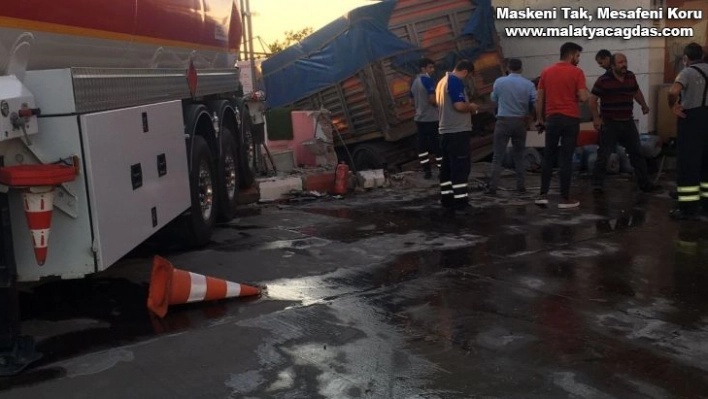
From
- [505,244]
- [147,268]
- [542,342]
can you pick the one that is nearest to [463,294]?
[542,342]

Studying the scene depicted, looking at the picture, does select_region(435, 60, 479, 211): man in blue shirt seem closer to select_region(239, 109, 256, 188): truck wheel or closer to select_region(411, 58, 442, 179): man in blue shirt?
select_region(411, 58, 442, 179): man in blue shirt

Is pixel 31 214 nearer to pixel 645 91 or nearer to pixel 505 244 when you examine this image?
pixel 505 244

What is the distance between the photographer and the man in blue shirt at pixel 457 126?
28.6 ft

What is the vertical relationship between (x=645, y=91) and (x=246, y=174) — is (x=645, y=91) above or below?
above

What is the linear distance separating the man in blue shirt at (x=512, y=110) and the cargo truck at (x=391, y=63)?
140 inches

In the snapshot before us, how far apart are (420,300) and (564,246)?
217 cm

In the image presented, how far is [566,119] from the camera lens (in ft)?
29.5

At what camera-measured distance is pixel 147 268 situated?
6602mm

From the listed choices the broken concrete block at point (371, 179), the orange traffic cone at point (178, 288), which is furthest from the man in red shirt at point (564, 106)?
the orange traffic cone at point (178, 288)

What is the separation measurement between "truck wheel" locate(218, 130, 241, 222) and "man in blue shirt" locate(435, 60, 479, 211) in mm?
2478

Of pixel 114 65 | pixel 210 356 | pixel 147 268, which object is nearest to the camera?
pixel 210 356

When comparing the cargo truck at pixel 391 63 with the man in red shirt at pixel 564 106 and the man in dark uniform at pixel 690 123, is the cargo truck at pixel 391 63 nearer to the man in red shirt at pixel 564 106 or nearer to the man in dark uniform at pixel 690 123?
the man in red shirt at pixel 564 106

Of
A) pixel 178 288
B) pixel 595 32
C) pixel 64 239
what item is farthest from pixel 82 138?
pixel 595 32

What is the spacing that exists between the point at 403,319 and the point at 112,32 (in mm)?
2813
